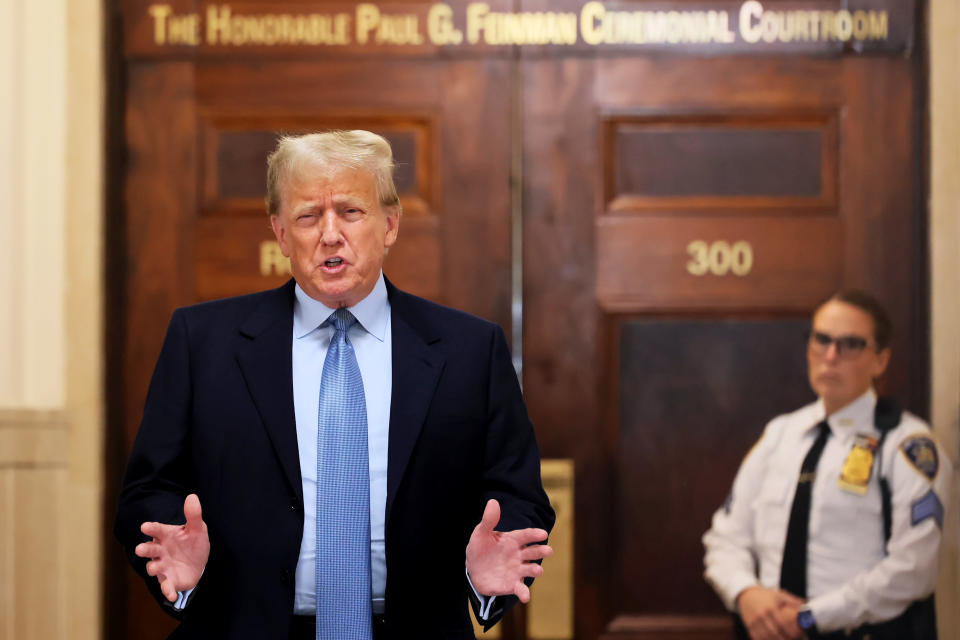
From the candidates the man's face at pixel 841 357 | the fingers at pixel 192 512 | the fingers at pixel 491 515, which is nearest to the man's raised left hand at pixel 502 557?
the fingers at pixel 491 515

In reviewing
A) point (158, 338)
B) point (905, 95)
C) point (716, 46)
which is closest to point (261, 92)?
point (158, 338)

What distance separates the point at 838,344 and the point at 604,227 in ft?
2.26

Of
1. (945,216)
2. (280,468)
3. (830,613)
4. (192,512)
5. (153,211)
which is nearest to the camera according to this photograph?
(192,512)

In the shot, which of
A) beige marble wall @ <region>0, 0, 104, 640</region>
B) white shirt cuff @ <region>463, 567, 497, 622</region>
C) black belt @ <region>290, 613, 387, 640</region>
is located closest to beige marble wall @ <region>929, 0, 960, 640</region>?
white shirt cuff @ <region>463, 567, 497, 622</region>

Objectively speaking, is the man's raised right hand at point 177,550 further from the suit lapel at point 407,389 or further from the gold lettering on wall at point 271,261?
the gold lettering on wall at point 271,261

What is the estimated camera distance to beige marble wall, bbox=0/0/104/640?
2533 mm

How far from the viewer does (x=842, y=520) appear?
2.46 meters

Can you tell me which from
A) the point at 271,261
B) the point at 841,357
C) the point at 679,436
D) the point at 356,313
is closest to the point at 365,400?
the point at 356,313

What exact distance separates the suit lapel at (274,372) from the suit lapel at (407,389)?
0.14 metres

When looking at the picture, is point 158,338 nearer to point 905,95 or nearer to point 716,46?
point 716,46

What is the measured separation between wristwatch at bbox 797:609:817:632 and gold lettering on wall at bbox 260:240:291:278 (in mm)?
1573

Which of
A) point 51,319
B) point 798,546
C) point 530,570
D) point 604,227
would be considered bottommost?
point 798,546

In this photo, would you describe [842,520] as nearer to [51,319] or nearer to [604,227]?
[604,227]

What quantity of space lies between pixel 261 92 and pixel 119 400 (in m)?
0.90
